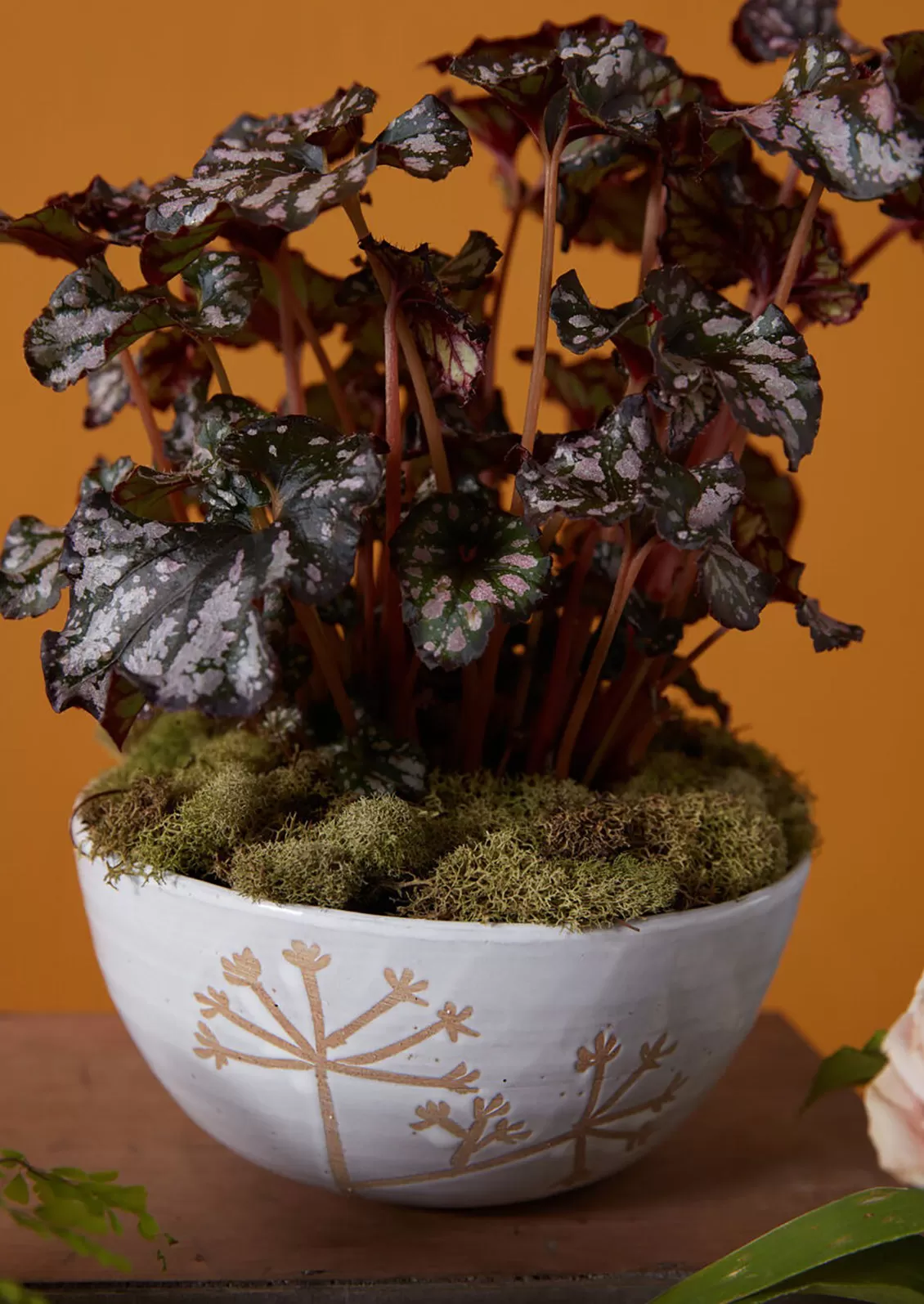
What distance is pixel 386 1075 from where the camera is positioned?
2.14ft

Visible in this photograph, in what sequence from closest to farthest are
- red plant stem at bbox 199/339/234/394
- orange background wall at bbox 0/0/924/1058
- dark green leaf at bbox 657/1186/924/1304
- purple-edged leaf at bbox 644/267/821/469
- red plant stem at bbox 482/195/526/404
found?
1. dark green leaf at bbox 657/1186/924/1304
2. purple-edged leaf at bbox 644/267/821/469
3. red plant stem at bbox 199/339/234/394
4. red plant stem at bbox 482/195/526/404
5. orange background wall at bbox 0/0/924/1058

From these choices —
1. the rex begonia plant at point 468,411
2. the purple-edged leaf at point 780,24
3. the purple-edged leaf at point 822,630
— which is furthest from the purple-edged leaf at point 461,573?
the purple-edged leaf at point 780,24

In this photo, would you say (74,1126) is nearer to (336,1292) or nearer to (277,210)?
(336,1292)

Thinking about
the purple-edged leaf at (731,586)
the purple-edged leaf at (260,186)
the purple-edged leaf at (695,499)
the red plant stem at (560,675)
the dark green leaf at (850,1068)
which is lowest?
the dark green leaf at (850,1068)

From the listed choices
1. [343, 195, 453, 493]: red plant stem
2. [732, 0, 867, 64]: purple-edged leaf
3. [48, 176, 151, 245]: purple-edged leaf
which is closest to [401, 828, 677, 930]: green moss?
[343, 195, 453, 493]: red plant stem

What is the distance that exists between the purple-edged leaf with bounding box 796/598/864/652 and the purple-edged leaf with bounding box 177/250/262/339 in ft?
1.28

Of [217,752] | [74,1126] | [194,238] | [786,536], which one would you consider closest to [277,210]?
[194,238]

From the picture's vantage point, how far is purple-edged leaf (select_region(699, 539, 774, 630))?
0.68 meters

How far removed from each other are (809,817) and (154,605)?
49 centimetres

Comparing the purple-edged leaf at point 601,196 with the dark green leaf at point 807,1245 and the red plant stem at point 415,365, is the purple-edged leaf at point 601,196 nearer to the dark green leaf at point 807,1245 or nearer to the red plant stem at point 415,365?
the red plant stem at point 415,365

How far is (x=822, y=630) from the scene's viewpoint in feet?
2.57

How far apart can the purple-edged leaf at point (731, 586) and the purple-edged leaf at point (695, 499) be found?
3 centimetres

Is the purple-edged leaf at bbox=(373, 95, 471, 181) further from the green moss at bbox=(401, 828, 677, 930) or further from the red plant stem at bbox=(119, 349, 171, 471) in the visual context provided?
the green moss at bbox=(401, 828, 677, 930)

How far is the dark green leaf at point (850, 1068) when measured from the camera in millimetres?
796
